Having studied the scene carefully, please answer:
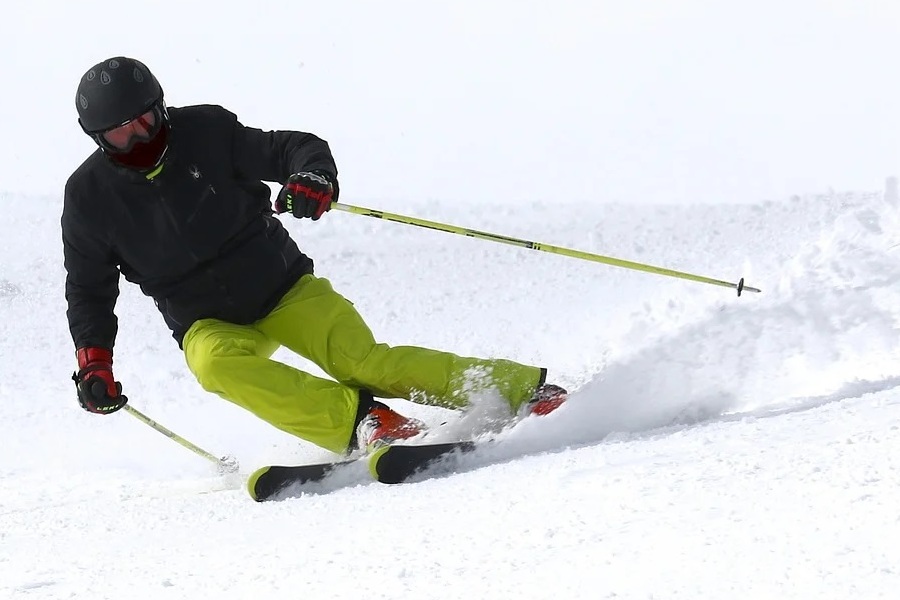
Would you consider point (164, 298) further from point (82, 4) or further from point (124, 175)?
point (82, 4)

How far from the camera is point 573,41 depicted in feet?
57.1

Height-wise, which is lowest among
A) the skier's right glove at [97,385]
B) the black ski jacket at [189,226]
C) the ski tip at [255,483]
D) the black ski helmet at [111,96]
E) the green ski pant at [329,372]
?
the ski tip at [255,483]

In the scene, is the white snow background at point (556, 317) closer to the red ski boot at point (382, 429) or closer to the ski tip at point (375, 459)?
the ski tip at point (375, 459)

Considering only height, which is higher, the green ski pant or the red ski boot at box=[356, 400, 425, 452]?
the green ski pant

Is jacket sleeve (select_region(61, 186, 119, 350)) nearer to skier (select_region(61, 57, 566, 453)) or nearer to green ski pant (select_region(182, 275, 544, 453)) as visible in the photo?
skier (select_region(61, 57, 566, 453))

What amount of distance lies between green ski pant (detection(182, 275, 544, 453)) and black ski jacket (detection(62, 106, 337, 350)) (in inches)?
6.2

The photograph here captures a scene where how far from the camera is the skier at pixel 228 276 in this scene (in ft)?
11.9

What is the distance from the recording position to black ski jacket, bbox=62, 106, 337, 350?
12.5ft

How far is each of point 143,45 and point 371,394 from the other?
16803 millimetres

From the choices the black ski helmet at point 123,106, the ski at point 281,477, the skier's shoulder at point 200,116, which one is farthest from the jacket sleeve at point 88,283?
the ski at point 281,477

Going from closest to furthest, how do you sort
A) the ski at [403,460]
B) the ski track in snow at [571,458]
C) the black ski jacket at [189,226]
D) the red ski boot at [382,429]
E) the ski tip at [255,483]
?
the ski track in snow at [571,458]
the ski at [403,460]
the ski tip at [255,483]
the red ski boot at [382,429]
the black ski jacket at [189,226]

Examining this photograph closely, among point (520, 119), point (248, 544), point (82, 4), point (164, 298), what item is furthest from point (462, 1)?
point (248, 544)

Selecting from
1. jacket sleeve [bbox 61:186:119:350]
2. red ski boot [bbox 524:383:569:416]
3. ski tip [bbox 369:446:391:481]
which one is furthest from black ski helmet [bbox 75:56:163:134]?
red ski boot [bbox 524:383:569:416]

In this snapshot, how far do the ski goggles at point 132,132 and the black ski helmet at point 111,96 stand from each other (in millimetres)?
36
